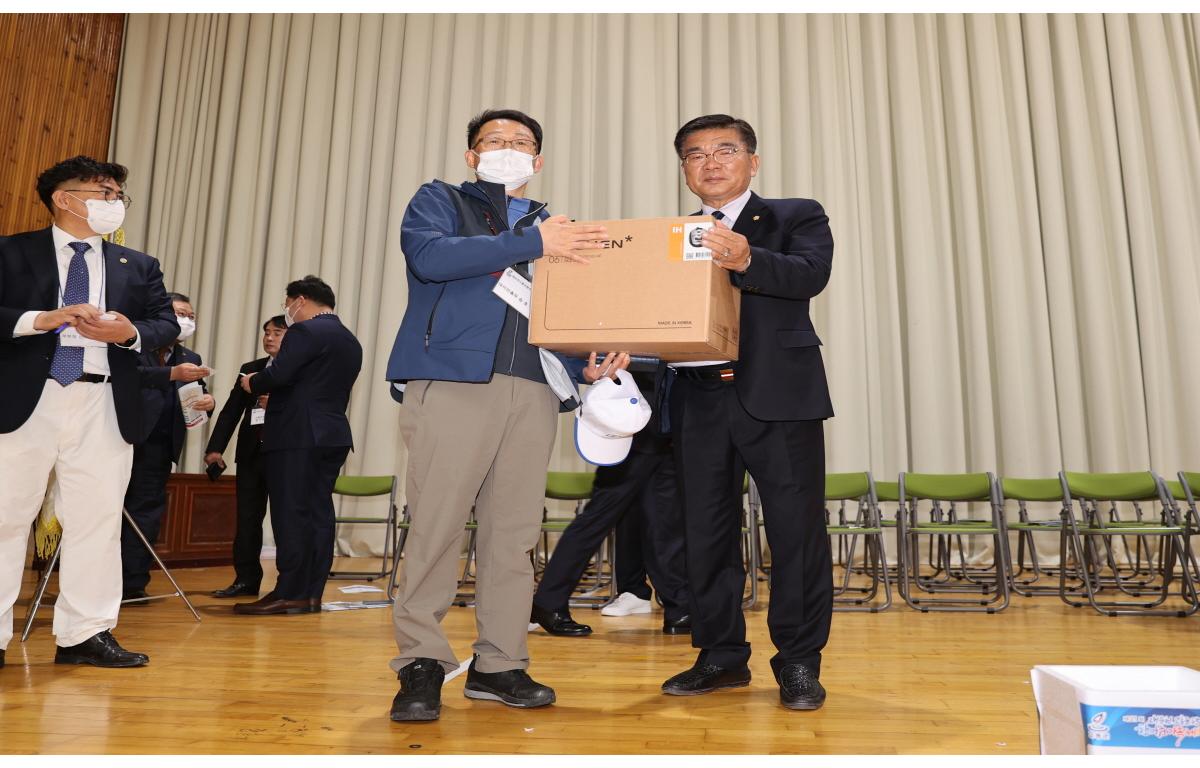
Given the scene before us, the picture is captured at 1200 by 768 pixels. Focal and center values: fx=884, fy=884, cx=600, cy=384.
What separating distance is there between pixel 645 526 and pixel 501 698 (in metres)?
1.93

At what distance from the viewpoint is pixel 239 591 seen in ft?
16.0

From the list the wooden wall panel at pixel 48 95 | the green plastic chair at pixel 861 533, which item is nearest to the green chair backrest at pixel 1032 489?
the green plastic chair at pixel 861 533

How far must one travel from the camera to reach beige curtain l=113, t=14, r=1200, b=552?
7.30 metres

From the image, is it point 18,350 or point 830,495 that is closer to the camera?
point 18,350

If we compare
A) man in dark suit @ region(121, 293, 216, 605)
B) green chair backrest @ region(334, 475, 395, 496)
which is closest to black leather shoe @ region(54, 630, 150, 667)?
man in dark suit @ region(121, 293, 216, 605)

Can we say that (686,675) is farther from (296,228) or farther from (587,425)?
(296,228)

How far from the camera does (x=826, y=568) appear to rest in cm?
238

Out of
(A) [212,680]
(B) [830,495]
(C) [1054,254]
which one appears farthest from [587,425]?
(C) [1054,254]

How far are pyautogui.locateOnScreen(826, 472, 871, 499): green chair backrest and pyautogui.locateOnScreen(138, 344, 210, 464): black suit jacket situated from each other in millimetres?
3640

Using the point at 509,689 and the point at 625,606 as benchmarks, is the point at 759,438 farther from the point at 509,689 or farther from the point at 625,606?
the point at 625,606

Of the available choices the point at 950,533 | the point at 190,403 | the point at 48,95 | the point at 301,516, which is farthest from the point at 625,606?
the point at 48,95
